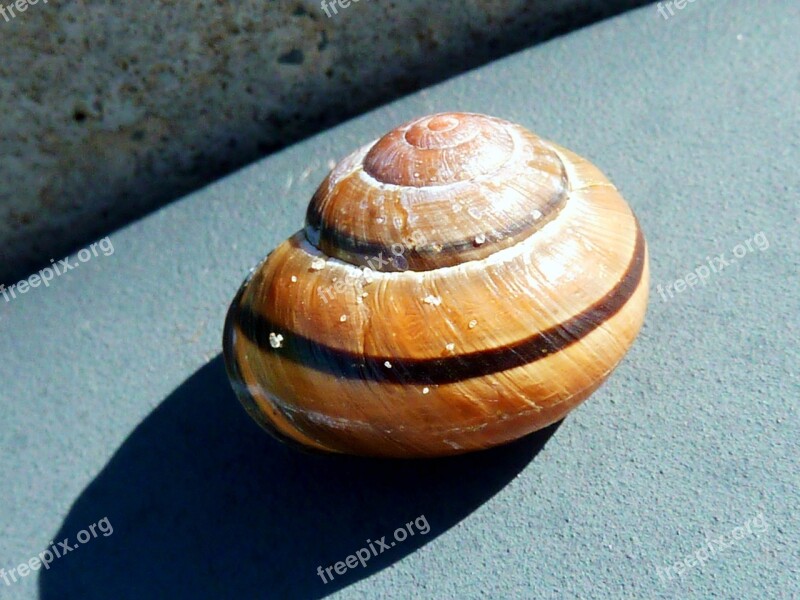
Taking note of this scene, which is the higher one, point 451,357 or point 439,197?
point 439,197

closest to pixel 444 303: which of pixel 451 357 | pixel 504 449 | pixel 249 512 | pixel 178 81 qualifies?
pixel 451 357

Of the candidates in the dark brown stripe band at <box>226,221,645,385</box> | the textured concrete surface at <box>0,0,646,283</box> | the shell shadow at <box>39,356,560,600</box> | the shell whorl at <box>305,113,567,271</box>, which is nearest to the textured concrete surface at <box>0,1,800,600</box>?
the shell shadow at <box>39,356,560,600</box>

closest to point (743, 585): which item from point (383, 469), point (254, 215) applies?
point (383, 469)

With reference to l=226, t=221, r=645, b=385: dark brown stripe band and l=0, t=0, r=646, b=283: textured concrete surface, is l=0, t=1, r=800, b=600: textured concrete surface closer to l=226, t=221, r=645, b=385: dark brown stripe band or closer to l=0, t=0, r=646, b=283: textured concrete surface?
l=0, t=0, r=646, b=283: textured concrete surface

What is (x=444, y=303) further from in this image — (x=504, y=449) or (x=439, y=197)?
(x=504, y=449)

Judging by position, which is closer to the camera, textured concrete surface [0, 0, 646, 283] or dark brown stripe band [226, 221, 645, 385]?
dark brown stripe band [226, 221, 645, 385]
